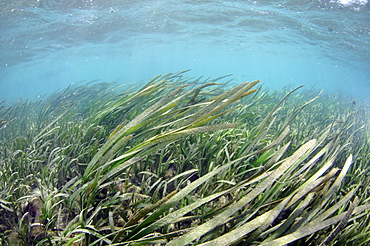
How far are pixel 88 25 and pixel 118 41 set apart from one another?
960 cm

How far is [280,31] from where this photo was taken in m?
24.4

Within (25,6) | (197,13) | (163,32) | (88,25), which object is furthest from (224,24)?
(25,6)

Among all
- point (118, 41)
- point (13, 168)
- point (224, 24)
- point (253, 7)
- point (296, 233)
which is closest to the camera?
point (296, 233)

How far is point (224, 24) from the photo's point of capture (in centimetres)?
2347

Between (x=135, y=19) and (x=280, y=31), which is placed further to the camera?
(x=280, y=31)

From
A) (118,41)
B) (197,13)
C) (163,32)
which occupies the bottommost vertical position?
(118,41)

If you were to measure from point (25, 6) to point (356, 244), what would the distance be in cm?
2108

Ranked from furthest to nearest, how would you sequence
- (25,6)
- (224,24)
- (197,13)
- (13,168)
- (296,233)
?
1. (224,24)
2. (197,13)
3. (25,6)
4. (13,168)
5. (296,233)

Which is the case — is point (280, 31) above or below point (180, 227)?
above

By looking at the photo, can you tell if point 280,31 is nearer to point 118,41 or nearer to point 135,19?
point 135,19

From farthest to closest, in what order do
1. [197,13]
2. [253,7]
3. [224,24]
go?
[224,24] < [197,13] < [253,7]

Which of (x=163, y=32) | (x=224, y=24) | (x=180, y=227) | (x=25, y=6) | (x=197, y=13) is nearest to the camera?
(x=180, y=227)

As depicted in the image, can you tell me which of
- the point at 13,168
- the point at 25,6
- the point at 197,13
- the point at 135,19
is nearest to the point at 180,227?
the point at 13,168

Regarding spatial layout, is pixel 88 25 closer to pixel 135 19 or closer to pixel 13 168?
pixel 135 19
